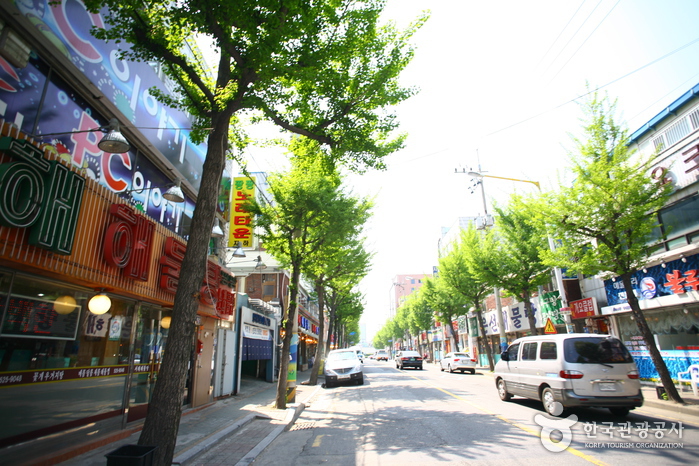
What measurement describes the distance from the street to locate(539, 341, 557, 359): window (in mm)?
1346

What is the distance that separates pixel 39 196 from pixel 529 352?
11.3 m

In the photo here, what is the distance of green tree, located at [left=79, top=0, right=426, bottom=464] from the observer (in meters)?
5.46

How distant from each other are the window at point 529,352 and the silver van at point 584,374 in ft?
0.58

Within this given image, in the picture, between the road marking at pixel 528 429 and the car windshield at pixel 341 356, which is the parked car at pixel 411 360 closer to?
the car windshield at pixel 341 356

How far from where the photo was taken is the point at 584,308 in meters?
18.8

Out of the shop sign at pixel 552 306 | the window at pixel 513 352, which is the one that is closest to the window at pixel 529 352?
the window at pixel 513 352

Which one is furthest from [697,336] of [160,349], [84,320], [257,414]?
[84,320]

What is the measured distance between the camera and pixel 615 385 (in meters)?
7.89

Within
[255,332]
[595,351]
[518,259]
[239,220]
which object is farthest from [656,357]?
[255,332]

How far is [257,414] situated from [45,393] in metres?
5.27

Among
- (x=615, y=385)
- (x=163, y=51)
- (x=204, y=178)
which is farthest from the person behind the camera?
(x=615, y=385)

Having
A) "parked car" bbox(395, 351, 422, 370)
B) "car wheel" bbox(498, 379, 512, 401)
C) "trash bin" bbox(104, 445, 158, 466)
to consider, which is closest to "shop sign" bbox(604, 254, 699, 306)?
"car wheel" bbox(498, 379, 512, 401)

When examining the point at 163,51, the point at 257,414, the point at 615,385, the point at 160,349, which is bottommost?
the point at 257,414

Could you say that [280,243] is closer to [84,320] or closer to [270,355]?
[84,320]
